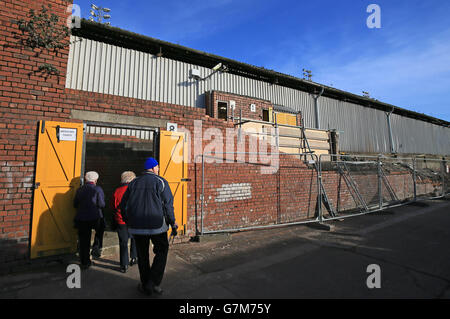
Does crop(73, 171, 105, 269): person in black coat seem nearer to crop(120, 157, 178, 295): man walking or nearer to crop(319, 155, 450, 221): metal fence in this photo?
crop(120, 157, 178, 295): man walking

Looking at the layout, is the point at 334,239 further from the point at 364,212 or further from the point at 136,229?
the point at 136,229

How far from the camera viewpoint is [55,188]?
14.0 feet

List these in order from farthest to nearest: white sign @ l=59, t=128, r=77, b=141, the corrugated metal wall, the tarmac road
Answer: the corrugated metal wall, white sign @ l=59, t=128, r=77, b=141, the tarmac road

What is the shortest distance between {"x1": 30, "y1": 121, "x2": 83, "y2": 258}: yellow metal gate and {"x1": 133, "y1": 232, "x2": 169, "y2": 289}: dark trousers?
6.99ft

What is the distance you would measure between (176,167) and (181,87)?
18.5 feet

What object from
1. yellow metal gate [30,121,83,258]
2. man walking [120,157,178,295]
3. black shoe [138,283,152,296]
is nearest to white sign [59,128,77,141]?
yellow metal gate [30,121,83,258]

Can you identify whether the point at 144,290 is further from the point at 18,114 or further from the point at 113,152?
the point at 113,152

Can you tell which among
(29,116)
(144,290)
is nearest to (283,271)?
(144,290)

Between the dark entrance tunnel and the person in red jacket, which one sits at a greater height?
the dark entrance tunnel

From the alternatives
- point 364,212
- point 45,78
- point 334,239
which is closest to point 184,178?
point 45,78

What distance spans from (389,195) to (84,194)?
1245 cm

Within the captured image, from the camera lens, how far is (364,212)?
8.37 metres

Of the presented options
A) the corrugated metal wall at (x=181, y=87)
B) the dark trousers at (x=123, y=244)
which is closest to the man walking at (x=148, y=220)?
the dark trousers at (x=123, y=244)

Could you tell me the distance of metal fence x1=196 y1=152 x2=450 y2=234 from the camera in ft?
20.2
